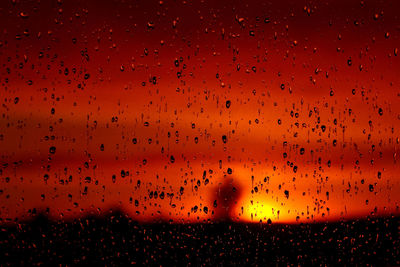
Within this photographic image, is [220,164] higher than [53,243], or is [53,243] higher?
[220,164]

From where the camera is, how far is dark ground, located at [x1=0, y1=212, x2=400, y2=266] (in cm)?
189

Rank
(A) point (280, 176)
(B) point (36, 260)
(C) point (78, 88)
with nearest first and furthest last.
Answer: (B) point (36, 260) → (C) point (78, 88) → (A) point (280, 176)

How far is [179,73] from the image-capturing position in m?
2.06

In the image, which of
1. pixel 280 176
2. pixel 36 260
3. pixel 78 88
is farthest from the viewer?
pixel 280 176

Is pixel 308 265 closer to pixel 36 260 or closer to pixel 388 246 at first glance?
pixel 388 246

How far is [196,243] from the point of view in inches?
79.6

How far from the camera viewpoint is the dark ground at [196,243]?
1890 mm

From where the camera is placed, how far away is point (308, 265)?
209 cm

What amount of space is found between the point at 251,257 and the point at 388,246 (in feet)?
2.01

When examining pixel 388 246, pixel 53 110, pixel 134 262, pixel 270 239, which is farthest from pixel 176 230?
pixel 388 246

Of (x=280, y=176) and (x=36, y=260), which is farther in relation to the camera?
(x=280, y=176)

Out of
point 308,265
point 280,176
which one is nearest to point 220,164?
point 280,176

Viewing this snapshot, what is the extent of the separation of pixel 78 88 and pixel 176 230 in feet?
2.19

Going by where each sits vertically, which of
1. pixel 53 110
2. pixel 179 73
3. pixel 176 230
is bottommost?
pixel 176 230
